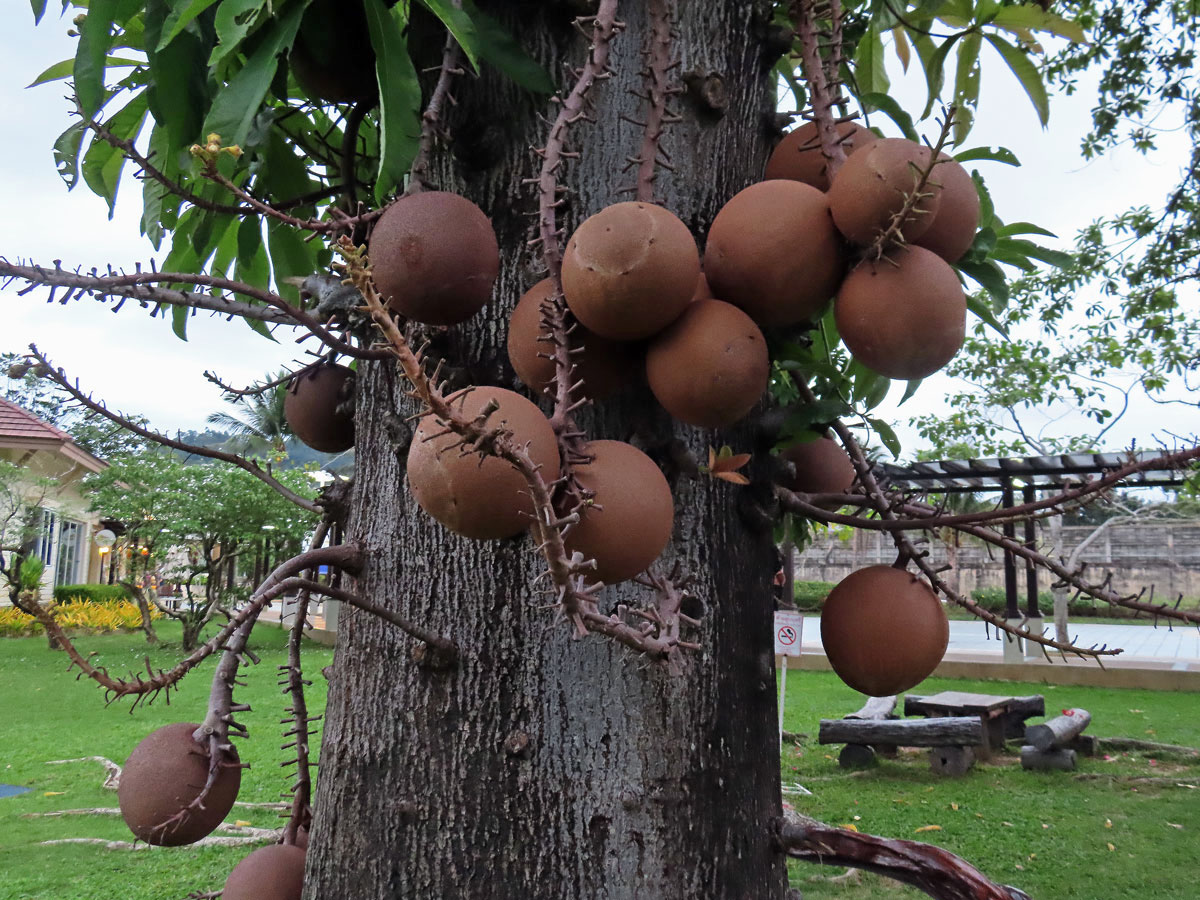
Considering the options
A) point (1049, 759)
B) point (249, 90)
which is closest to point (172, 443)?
point (249, 90)

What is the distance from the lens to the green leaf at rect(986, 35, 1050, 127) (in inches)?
72.2

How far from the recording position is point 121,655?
14203mm

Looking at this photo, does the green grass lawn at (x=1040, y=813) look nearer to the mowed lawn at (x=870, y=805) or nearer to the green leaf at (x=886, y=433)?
the mowed lawn at (x=870, y=805)

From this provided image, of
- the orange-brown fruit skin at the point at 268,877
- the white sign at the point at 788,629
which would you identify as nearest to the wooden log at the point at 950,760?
the white sign at the point at 788,629

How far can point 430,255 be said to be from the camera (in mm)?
988

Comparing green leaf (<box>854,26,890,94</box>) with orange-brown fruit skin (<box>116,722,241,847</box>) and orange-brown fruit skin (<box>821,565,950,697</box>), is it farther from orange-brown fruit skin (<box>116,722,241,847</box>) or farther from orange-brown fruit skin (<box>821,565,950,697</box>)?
orange-brown fruit skin (<box>116,722,241,847</box>)

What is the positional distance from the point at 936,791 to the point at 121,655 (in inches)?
465

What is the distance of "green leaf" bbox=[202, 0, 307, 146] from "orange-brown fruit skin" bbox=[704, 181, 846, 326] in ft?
1.92

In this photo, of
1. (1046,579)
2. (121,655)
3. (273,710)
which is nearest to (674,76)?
(273,710)

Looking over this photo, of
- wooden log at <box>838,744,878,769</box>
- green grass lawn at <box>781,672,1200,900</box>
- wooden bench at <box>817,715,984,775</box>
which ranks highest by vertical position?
wooden bench at <box>817,715,984,775</box>

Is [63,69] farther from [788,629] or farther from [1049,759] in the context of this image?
[1049,759]

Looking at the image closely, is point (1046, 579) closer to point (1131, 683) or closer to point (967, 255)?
point (1131, 683)

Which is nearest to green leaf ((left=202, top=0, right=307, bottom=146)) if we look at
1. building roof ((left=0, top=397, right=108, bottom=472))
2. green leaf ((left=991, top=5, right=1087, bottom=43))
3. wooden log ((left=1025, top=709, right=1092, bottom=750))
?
green leaf ((left=991, top=5, right=1087, bottom=43))

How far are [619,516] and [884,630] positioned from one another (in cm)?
55
